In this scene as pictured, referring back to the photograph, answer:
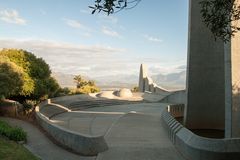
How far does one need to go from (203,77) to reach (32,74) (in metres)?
14.2

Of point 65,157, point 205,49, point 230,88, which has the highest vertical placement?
point 205,49

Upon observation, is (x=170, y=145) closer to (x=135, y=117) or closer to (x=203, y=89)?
(x=203, y=89)

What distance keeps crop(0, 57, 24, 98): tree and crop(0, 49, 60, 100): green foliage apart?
2.00 meters

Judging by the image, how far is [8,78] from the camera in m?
23.7

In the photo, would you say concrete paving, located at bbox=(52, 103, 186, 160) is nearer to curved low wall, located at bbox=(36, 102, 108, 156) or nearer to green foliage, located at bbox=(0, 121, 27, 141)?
curved low wall, located at bbox=(36, 102, 108, 156)

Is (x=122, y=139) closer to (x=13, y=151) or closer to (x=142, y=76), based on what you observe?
(x=13, y=151)

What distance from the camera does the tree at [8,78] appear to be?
23.5 m

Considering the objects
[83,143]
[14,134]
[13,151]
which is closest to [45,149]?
[13,151]

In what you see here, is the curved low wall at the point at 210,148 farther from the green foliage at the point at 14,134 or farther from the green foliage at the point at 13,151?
the green foliage at the point at 14,134

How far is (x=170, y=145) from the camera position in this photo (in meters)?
16.3

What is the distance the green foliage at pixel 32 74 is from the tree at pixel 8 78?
2.00m

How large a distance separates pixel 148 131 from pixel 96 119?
655 centimetres

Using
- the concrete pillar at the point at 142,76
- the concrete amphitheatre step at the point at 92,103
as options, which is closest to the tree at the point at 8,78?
the concrete amphitheatre step at the point at 92,103

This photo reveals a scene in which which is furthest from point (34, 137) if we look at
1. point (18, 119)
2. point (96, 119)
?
point (96, 119)
